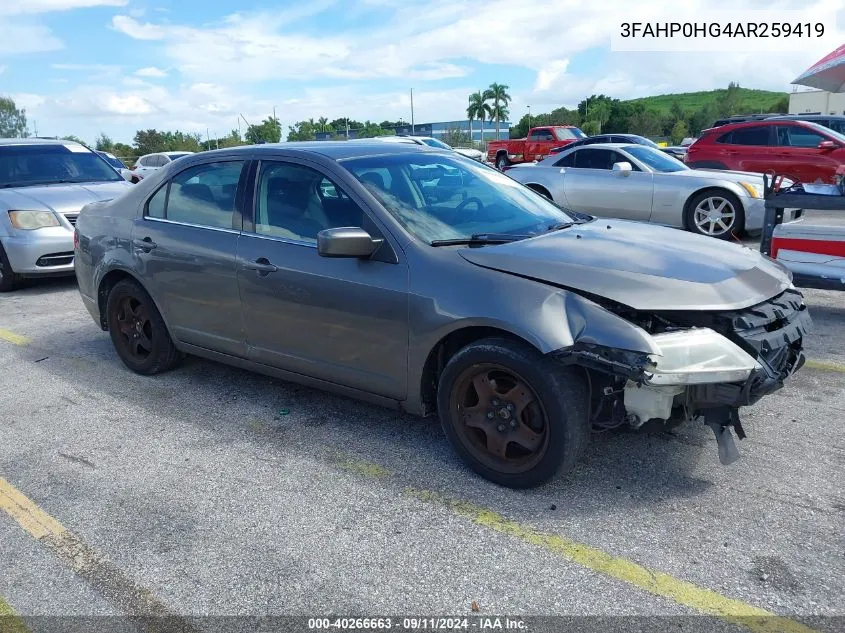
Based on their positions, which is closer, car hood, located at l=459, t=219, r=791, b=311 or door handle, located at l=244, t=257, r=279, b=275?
car hood, located at l=459, t=219, r=791, b=311

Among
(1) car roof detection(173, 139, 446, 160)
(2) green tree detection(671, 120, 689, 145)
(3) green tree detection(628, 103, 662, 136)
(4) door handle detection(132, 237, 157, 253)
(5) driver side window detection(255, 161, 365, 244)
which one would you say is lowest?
(4) door handle detection(132, 237, 157, 253)

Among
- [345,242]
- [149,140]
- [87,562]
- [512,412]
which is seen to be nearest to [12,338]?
[87,562]

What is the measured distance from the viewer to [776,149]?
43.3ft

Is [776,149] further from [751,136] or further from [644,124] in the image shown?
[644,124]

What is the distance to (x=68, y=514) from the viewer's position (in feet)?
11.0

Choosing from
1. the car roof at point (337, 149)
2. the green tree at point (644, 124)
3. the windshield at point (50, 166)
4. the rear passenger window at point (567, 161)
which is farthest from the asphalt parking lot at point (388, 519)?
the green tree at point (644, 124)

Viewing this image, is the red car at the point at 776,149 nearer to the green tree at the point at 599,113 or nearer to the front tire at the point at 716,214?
the front tire at the point at 716,214

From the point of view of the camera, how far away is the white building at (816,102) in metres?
56.5

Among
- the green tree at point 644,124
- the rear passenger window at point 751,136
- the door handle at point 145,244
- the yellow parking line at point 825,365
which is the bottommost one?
the yellow parking line at point 825,365

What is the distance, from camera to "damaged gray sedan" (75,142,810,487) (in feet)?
10.2

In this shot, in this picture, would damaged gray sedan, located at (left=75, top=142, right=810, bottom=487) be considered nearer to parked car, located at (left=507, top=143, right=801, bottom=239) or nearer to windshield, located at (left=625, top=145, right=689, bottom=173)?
parked car, located at (left=507, top=143, right=801, bottom=239)

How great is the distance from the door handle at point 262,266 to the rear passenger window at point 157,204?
3.66ft

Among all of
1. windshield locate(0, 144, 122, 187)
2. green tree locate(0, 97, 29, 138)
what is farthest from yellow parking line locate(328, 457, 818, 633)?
green tree locate(0, 97, 29, 138)

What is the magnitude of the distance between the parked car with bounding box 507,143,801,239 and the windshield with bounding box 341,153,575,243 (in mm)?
4934
